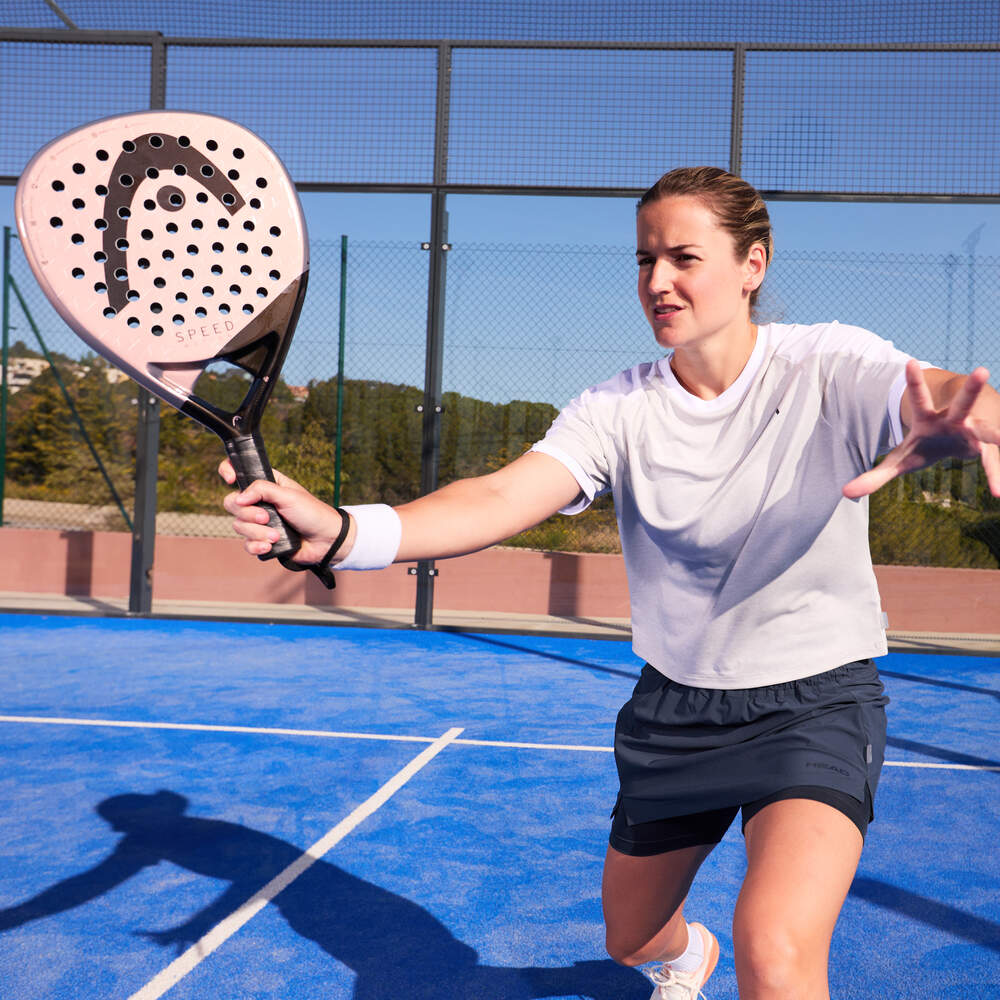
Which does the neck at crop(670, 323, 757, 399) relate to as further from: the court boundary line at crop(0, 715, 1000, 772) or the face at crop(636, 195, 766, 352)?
the court boundary line at crop(0, 715, 1000, 772)

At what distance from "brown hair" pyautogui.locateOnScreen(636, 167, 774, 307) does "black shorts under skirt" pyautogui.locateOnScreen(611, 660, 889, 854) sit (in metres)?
0.86

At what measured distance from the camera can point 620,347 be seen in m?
8.02

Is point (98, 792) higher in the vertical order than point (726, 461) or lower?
lower

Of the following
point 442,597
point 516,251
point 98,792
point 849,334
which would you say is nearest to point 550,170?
point 516,251

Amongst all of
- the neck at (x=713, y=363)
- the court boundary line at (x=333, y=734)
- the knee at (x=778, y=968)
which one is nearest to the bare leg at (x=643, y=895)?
the knee at (x=778, y=968)

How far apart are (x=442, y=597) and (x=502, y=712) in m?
3.36

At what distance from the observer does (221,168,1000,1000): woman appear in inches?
74.3

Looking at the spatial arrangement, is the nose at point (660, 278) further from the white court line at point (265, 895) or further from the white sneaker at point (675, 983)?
the white court line at point (265, 895)

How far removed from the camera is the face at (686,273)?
6.42 feet

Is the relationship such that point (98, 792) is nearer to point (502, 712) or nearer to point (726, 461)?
point (502, 712)

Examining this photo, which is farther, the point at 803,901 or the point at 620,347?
the point at 620,347

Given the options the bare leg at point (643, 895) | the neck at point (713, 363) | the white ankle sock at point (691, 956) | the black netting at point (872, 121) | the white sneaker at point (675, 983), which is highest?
the black netting at point (872, 121)

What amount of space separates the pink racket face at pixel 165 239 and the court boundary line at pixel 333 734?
3.61 meters

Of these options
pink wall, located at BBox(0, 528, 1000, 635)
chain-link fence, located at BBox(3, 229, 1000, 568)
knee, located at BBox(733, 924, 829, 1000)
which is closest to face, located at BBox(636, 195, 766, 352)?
knee, located at BBox(733, 924, 829, 1000)
